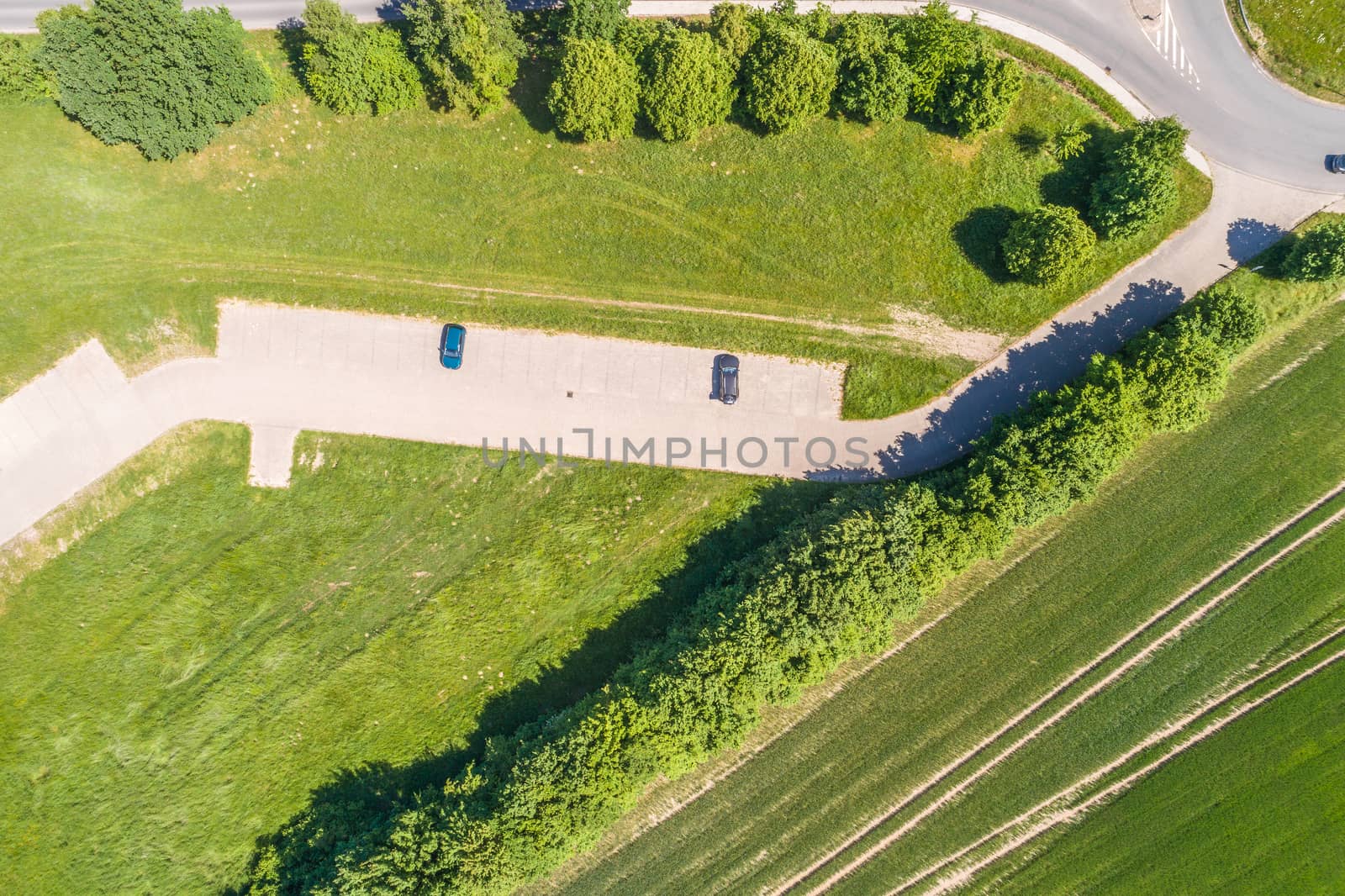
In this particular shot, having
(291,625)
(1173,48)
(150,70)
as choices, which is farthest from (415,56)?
(1173,48)

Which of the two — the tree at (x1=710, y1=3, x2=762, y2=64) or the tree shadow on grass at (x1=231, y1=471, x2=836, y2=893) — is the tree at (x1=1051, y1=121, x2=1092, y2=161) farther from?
the tree shadow on grass at (x1=231, y1=471, x2=836, y2=893)

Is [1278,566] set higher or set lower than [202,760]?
lower

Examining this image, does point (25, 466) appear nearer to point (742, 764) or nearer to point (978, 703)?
point (742, 764)

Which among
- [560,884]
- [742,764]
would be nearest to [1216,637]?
[742,764]

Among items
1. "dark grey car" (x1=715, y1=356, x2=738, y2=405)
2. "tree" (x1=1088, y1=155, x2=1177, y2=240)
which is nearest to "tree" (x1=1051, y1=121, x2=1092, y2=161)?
"tree" (x1=1088, y1=155, x2=1177, y2=240)

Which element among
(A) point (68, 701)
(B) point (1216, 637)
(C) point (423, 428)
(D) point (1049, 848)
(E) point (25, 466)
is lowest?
(D) point (1049, 848)

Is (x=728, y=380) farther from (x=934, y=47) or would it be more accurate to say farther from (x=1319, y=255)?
(x=1319, y=255)
